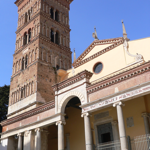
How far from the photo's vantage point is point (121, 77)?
11.2m

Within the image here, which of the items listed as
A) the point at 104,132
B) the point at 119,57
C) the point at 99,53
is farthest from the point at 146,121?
the point at 99,53

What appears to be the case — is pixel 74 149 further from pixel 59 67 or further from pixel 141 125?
pixel 59 67

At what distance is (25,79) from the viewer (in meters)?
20.3

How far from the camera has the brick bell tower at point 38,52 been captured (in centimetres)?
1931

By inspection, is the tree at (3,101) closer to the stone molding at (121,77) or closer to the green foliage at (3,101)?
the green foliage at (3,101)

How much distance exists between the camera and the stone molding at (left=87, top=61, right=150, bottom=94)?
1057 cm

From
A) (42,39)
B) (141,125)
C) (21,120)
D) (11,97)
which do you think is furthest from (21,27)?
(141,125)

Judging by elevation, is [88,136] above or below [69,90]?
below

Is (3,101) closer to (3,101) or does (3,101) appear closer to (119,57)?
(3,101)

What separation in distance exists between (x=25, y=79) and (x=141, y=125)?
1190 centimetres

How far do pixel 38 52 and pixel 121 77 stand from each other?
11.2m

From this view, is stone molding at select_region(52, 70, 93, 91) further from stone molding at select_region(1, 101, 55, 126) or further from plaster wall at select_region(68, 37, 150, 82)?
plaster wall at select_region(68, 37, 150, 82)

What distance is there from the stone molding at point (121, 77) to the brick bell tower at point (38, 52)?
24.4 feet

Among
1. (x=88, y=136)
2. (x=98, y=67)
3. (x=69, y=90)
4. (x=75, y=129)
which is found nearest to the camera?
(x=88, y=136)
